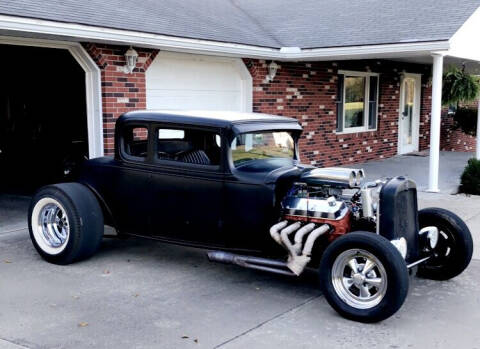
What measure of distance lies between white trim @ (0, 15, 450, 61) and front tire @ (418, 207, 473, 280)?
178 inches

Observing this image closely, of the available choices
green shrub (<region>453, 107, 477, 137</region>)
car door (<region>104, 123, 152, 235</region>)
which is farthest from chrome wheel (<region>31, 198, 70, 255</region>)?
green shrub (<region>453, 107, 477, 137</region>)

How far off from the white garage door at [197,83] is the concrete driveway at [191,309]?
361cm

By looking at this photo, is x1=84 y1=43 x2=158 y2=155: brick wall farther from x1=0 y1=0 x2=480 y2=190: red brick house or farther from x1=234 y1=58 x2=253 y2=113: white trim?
x1=234 y1=58 x2=253 y2=113: white trim

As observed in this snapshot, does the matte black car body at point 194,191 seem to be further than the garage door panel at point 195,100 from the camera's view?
No

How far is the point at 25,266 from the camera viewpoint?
5742mm

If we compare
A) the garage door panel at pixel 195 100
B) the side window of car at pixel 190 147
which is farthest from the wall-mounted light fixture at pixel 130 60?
the side window of car at pixel 190 147

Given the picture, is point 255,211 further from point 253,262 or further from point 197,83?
point 197,83

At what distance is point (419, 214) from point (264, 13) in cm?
917

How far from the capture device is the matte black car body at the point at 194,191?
508 cm

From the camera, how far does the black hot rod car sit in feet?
14.7

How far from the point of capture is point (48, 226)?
592 cm

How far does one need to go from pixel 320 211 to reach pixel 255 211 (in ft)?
1.89

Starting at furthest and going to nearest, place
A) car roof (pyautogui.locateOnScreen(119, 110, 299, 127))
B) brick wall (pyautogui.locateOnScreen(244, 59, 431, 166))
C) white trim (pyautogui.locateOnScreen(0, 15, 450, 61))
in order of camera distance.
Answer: brick wall (pyautogui.locateOnScreen(244, 59, 431, 166))
white trim (pyautogui.locateOnScreen(0, 15, 450, 61))
car roof (pyautogui.locateOnScreen(119, 110, 299, 127))

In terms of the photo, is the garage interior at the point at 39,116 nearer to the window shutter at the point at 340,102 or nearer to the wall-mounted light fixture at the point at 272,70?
the wall-mounted light fixture at the point at 272,70
